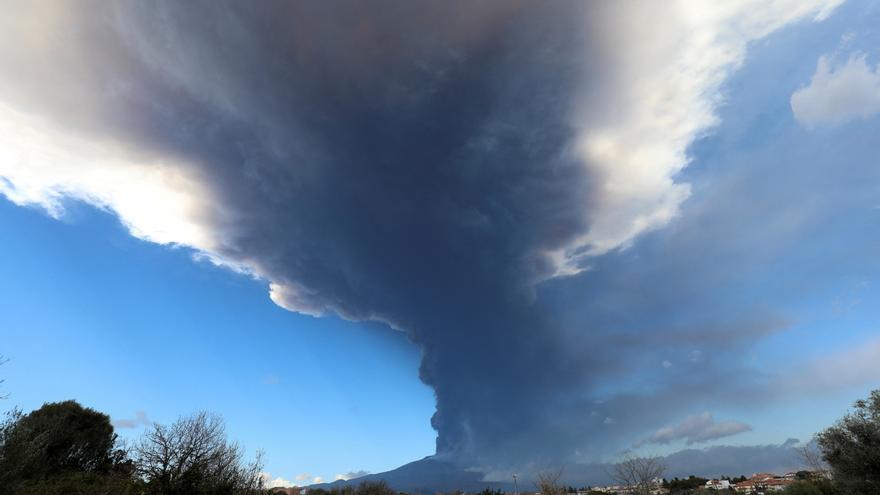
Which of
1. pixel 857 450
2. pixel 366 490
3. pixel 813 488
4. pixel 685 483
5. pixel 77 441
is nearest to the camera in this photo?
pixel 857 450

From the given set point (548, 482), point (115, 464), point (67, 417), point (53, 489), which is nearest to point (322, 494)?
point (115, 464)

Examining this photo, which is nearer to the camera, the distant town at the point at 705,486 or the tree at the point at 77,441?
the tree at the point at 77,441

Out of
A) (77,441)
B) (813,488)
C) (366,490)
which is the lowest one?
(813,488)

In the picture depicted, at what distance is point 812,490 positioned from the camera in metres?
42.1

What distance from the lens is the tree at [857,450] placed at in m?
31.3

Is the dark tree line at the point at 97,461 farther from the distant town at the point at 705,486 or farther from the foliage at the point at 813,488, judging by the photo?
the foliage at the point at 813,488

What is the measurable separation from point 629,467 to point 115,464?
217ft

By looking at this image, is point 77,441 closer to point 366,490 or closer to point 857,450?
point 366,490

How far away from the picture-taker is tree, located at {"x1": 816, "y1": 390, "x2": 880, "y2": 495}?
31344 millimetres

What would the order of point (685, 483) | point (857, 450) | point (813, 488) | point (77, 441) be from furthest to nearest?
1. point (685, 483)
2. point (77, 441)
3. point (813, 488)
4. point (857, 450)

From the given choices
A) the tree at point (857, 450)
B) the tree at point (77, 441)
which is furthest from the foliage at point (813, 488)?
the tree at point (77, 441)

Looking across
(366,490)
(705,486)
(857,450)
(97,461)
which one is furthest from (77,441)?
(705,486)

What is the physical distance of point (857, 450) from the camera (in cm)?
3231

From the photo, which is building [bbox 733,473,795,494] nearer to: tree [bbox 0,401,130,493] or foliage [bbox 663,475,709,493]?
foliage [bbox 663,475,709,493]
